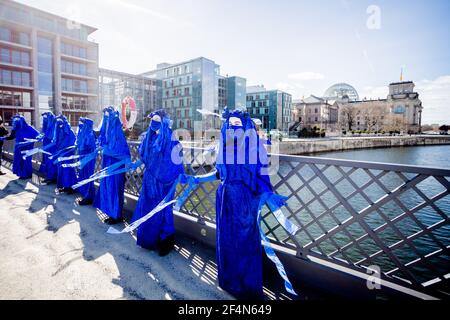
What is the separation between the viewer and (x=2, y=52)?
23016 millimetres

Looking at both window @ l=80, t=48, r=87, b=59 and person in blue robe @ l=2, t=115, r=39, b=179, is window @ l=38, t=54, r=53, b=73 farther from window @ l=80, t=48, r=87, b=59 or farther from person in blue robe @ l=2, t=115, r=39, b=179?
person in blue robe @ l=2, t=115, r=39, b=179

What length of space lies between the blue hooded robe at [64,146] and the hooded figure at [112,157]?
6.71 ft

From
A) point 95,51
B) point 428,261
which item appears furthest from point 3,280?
point 95,51

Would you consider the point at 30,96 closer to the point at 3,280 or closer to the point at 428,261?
the point at 3,280

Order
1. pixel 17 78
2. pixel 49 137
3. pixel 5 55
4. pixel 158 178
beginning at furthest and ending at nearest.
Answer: pixel 17 78, pixel 5 55, pixel 49 137, pixel 158 178

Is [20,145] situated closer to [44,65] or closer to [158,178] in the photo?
[158,178]

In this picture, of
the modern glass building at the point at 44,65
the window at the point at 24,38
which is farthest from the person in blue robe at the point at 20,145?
the window at the point at 24,38

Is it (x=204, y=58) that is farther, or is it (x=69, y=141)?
(x=204, y=58)

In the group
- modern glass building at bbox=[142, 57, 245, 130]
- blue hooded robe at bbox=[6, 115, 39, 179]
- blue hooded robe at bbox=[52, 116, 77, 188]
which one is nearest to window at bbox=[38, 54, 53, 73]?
modern glass building at bbox=[142, 57, 245, 130]

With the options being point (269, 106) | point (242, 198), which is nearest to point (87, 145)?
point (242, 198)

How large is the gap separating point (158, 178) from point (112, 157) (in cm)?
138

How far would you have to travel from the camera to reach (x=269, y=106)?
5016 centimetres
